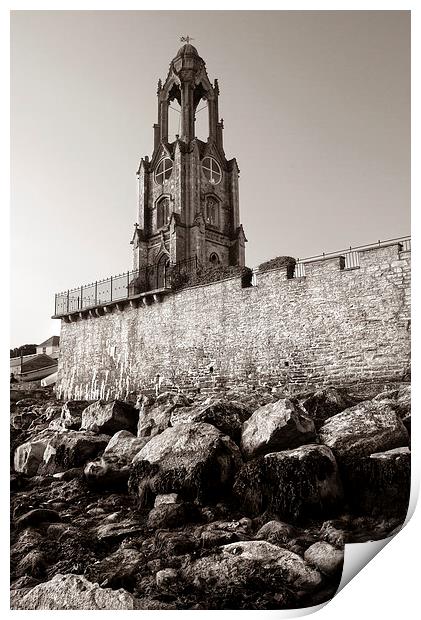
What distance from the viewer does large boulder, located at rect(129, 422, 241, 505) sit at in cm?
484

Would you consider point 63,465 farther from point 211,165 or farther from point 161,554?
point 211,165

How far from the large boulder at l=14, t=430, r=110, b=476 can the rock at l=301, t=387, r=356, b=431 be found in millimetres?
2945

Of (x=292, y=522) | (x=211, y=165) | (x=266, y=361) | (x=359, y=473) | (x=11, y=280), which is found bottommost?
(x=292, y=522)

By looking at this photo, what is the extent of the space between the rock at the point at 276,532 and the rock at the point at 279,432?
913mm

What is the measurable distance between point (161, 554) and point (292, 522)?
1164 mm

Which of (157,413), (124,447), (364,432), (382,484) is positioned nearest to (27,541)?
(124,447)

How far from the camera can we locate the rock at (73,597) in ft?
11.6

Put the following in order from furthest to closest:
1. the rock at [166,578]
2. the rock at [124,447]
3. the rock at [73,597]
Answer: the rock at [124,447]
the rock at [166,578]
the rock at [73,597]

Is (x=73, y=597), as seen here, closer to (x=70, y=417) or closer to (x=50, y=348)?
(x=70, y=417)

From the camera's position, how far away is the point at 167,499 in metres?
4.80

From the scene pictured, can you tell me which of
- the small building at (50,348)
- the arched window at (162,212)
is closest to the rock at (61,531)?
the small building at (50,348)

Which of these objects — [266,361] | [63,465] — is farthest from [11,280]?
[266,361]

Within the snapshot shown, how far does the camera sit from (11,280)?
4.50 meters

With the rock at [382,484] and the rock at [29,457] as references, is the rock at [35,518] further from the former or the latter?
the rock at [382,484]
